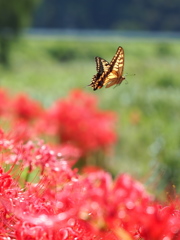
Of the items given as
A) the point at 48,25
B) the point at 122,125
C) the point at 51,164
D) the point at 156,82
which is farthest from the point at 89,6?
the point at 51,164

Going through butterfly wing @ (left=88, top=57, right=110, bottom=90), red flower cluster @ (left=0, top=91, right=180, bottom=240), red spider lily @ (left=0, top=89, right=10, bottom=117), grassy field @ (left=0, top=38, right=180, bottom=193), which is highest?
butterfly wing @ (left=88, top=57, right=110, bottom=90)

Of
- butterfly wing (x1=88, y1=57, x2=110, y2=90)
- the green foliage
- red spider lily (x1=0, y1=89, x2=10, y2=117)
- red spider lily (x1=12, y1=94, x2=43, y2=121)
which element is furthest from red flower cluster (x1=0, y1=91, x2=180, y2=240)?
the green foliage

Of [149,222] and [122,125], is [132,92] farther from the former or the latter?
[149,222]

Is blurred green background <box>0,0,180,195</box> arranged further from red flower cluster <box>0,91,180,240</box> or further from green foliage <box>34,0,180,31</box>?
red flower cluster <box>0,91,180,240</box>

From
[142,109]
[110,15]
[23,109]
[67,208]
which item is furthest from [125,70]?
[110,15]

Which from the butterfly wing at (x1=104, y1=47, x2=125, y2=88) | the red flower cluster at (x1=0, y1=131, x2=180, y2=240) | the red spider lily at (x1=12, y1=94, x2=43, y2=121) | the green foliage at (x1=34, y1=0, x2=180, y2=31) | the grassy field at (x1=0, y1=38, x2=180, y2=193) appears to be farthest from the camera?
the green foliage at (x1=34, y1=0, x2=180, y2=31)

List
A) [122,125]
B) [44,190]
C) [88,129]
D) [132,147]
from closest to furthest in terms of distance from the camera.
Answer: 1. [44,190]
2. [88,129]
3. [132,147]
4. [122,125]

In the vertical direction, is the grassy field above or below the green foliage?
below
